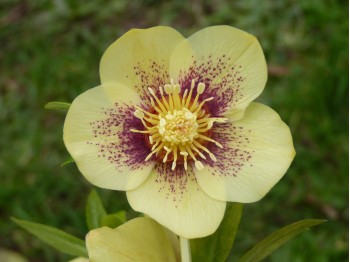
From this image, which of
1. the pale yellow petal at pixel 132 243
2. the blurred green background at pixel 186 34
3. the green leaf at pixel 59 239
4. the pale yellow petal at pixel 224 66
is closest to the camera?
the pale yellow petal at pixel 132 243

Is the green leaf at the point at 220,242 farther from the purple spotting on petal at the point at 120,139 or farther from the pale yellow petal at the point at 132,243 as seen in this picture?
the purple spotting on petal at the point at 120,139

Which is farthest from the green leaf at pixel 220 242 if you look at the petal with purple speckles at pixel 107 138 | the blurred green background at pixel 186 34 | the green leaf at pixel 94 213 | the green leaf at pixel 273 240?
the blurred green background at pixel 186 34

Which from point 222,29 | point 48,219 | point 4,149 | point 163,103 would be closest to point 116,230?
point 163,103

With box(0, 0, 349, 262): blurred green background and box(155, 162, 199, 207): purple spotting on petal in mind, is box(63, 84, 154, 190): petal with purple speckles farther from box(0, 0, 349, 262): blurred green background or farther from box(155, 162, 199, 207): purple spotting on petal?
box(0, 0, 349, 262): blurred green background

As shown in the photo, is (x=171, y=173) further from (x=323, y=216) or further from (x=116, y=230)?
(x=323, y=216)

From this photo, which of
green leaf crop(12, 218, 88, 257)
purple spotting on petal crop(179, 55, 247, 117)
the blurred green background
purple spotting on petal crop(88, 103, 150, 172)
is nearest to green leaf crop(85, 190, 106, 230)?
green leaf crop(12, 218, 88, 257)

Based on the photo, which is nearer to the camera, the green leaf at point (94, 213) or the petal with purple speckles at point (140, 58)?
the petal with purple speckles at point (140, 58)

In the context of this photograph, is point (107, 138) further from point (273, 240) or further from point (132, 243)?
point (273, 240)
